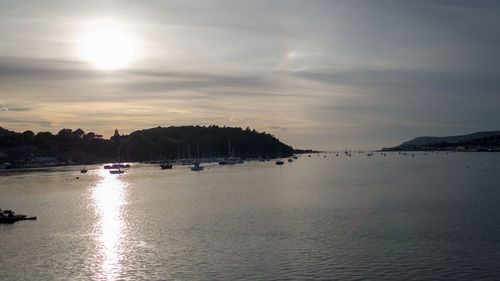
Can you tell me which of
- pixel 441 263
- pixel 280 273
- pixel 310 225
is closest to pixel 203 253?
pixel 280 273

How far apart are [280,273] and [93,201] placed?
57.6 meters

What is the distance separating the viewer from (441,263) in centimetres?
3102

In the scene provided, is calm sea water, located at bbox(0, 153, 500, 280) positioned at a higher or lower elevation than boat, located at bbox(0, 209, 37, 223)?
lower

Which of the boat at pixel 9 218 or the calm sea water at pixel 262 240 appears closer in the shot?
the calm sea water at pixel 262 240

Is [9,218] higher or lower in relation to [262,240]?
higher

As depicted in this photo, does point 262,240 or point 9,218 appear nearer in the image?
point 262,240

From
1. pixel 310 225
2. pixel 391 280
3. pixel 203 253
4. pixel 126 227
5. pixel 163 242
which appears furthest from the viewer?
pixel 126 227

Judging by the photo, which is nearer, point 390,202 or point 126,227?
point 126,227

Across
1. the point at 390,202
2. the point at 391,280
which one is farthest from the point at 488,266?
the point at 390,202

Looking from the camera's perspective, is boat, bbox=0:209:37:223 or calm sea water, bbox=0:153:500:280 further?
boat, bbox=0:209:37:223

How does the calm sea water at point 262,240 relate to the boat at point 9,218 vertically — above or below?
below

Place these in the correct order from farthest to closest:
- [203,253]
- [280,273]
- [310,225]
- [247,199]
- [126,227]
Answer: [247,199] < [126,227] < [310,225] < [203,253] < [280,273]

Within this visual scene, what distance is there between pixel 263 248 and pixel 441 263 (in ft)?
47.2

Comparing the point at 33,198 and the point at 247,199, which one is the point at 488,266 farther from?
the point at 33,198
